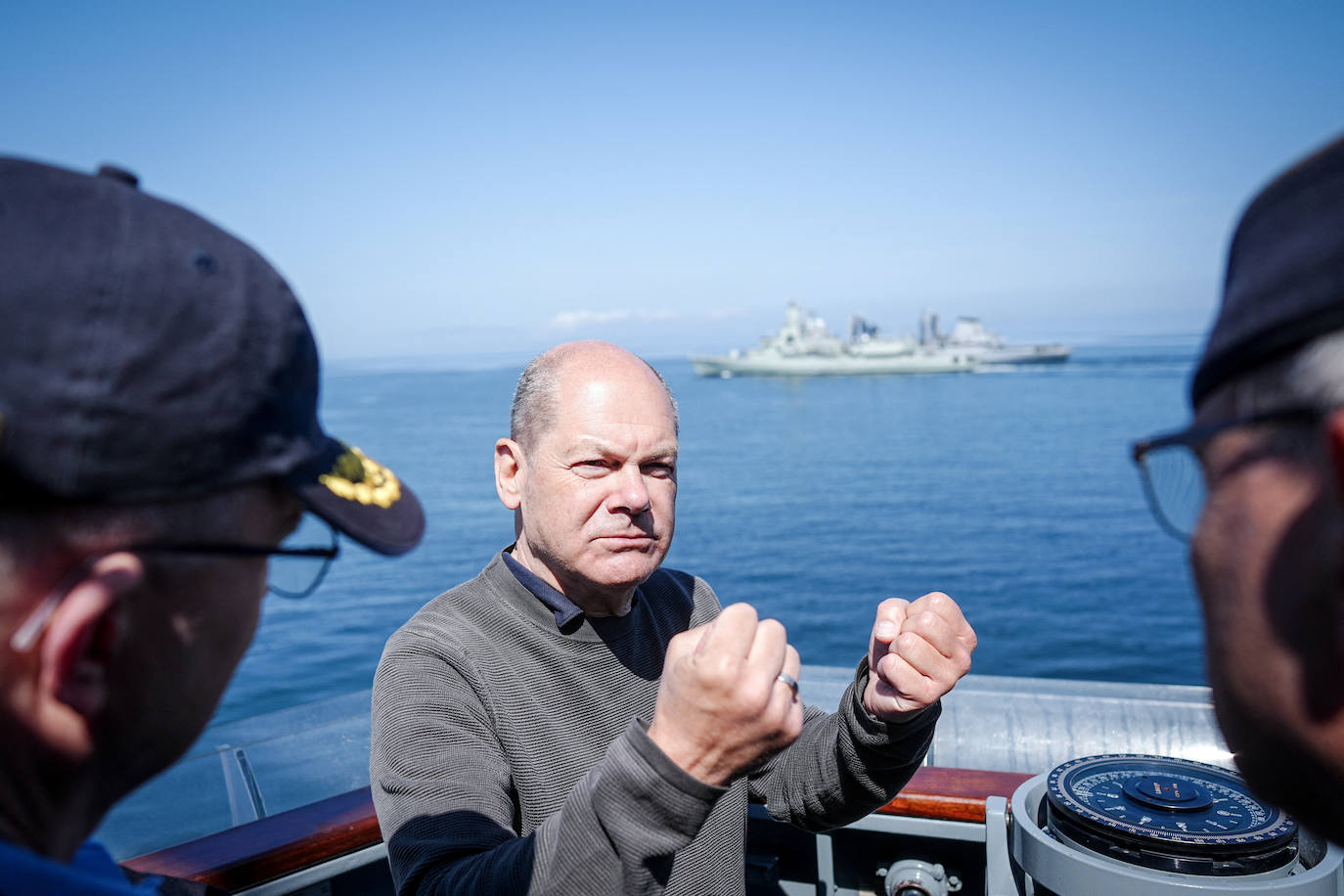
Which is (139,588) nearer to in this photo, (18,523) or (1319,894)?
(18,523)

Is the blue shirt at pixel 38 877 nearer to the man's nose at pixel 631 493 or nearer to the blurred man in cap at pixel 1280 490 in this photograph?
the blurred man in cap at pixel 1280 490

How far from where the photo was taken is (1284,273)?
0.70 m

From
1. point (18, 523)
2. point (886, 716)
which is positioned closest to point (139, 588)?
point (18, 523)

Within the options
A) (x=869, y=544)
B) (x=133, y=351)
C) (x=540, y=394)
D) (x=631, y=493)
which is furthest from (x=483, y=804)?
(x=869, y=544)

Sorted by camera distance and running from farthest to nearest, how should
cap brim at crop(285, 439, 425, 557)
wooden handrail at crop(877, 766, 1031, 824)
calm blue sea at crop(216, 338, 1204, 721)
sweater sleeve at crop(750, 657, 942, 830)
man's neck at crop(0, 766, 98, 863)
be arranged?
calm blue sea at crop(216, 338, 1204, 721) < wooden handrail at crop(877, 766, 1031, 824) < sweater sleeve at crop(750, 657, 942, 830) < cap brim at crop(285, 439, 425, 557) < man's neck at crop(0, 766, 98, 863)

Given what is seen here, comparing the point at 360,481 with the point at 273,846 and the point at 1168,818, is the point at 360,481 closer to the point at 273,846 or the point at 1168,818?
the point at 273,846

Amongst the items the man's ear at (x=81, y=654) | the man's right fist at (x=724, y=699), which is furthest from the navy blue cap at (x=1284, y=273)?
the man's ear at (x=81, y=654)

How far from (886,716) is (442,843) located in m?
0.91

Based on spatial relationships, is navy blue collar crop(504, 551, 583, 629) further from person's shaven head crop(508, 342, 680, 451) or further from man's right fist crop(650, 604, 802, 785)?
man's right fist crop(650, 604, 802, 785)

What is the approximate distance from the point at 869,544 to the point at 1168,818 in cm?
2223

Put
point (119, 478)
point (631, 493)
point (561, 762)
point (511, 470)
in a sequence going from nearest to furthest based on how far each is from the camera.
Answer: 1. point (119, 478)
2. point (561, 762)
3. point (631, 493)
4. point (511, 470)

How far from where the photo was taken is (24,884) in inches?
29.3

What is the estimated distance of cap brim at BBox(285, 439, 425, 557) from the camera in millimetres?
956

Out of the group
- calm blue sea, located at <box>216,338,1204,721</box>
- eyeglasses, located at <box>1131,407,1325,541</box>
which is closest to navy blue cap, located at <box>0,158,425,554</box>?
eyeglasses, located at <box>1131,407,1325,541</box>
